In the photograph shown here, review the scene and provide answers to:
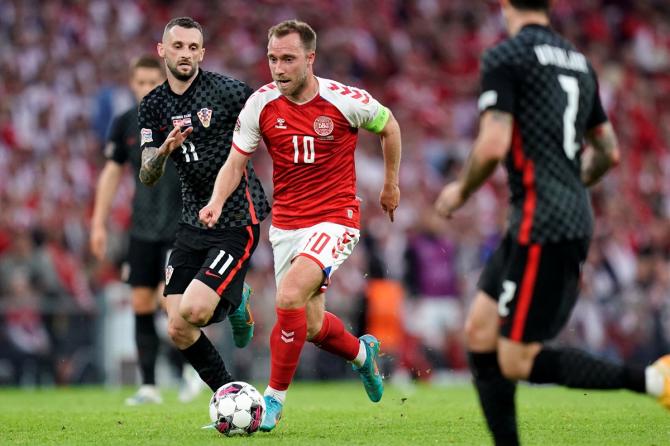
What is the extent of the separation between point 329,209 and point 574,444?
2.33 metres

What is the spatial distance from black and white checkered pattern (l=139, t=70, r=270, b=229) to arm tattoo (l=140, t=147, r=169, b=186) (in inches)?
12.9

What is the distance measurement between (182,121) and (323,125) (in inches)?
A: 41.0

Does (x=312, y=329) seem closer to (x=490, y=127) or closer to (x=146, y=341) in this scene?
(x=490, y=127)

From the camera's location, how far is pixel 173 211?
11094 millimetres

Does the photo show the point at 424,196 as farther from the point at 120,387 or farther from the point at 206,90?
the point at 206,90

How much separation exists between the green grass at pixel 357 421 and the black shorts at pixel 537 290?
1.51 metres

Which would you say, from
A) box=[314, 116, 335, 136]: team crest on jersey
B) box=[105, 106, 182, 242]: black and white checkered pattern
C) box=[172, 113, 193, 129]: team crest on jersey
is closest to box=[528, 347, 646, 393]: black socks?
box=[314, 116, 335, 136]: team crest on jersey

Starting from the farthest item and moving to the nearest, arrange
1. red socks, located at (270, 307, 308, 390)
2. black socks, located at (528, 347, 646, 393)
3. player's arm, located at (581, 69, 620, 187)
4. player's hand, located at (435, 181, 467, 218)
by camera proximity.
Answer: red socks, located at (270, 307, 308, 390)
player's arm, located at (581, 69, 620, 187)
black socks, located at (528, 347, 646, 393)
player's hand, located at (435, 181, 467, 218)

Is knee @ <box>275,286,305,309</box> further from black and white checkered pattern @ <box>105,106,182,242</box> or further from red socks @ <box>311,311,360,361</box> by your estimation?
black and white checkered pattern @ <box>105,106,182,242</box>

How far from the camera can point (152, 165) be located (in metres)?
7.89

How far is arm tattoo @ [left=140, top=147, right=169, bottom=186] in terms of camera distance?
25.7ft

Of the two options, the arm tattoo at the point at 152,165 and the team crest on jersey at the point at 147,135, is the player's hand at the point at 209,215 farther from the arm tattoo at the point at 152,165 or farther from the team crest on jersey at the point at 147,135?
the team crest on jersey at the point at 147,135

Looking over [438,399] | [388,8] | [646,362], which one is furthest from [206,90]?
[388,8]

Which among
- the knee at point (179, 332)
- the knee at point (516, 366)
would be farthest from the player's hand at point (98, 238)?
the knee at point (516, 366)
